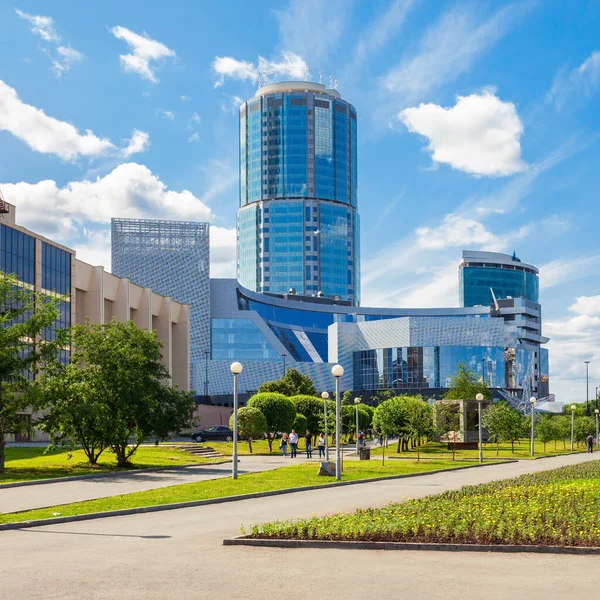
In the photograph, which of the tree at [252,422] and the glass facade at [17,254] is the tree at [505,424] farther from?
the glass facade at [17,254]

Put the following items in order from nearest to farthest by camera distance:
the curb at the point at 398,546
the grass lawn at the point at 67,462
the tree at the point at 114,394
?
the curb at the point at 398,546 → the grass lawn at the point at 67,462 → the tree at the point at 114,394

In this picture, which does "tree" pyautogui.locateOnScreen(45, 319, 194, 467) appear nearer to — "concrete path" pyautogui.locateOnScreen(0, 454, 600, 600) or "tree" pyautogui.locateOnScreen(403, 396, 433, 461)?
"tree" pyautogui.locateOnScreen(403, 396, 433, 461)

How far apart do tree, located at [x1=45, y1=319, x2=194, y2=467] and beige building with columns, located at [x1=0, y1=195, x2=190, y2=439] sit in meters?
14.1

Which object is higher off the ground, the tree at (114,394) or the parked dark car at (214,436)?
the tree at (114,394)

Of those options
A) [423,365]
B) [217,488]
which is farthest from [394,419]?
[423,365]

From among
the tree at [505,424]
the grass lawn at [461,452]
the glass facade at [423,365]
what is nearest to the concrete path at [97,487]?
the grass lawn at [461,452]

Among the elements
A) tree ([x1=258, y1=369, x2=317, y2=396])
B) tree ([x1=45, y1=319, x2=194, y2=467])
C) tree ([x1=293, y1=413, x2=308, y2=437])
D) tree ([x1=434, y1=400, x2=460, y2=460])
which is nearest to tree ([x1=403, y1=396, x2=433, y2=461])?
tree ([x1=434, y1=400, x2=460, y2=460])

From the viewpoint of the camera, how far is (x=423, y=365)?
141 m

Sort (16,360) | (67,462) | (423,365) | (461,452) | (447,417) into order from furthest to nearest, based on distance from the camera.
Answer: (423,365) < (447,417) < (461,452) < (67,462) < (16,360)

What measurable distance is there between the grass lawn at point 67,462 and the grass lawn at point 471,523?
15.9 metres

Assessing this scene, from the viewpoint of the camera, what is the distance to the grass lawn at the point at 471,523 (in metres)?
13.3

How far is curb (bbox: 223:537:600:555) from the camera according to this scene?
12547 millimetres

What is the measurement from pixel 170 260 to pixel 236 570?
146 m

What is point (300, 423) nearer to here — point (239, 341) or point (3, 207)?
point (3, 207)
